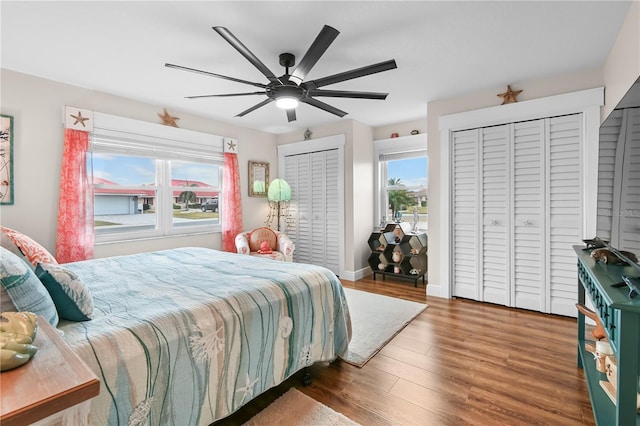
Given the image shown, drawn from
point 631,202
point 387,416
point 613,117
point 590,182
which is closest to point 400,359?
point 387,416

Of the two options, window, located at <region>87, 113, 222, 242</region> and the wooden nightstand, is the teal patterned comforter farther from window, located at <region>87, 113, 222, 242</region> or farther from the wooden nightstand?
window, located at <region>87, 113, 222, 242</region>

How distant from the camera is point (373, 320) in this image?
116 inches

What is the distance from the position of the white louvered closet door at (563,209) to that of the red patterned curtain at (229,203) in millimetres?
3862

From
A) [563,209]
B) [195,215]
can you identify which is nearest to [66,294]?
[195,215]

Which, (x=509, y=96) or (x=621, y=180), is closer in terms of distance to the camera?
(x=621, y=180)

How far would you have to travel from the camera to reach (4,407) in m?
0.59

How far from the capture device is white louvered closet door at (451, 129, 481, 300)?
3.43 metres

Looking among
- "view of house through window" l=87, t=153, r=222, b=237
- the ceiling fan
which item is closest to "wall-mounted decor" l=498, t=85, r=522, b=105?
the ceiling fan

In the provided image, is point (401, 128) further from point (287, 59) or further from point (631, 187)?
point (631, 187)

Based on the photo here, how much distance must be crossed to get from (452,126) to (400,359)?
8.67 feet

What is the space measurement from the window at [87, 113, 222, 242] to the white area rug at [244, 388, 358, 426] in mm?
2792

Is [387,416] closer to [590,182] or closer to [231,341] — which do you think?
[231,341]

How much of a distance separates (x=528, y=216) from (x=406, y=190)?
Result: 1.80 m

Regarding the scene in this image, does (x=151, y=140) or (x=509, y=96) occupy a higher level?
(x=509, y=96)
